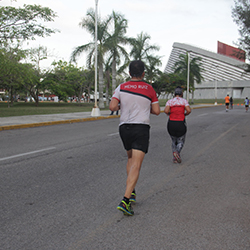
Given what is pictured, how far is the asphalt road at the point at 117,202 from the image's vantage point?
300 centimetres

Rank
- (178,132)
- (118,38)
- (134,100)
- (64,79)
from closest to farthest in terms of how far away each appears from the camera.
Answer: (134,100), (178,132), (118,38), (64,79)

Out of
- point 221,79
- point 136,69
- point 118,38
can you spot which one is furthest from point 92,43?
point 221,79

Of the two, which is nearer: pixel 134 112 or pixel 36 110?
pixel 134 112

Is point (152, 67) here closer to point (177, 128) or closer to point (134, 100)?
point (177, 128)

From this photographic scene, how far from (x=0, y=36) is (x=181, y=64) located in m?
37.8

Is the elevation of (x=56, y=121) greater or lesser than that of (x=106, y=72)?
lesser

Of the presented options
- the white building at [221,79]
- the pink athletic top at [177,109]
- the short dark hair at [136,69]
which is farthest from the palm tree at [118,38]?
the white building at [221,79]

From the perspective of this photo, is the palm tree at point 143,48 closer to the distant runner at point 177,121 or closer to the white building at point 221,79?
the distant runner at point 177,121

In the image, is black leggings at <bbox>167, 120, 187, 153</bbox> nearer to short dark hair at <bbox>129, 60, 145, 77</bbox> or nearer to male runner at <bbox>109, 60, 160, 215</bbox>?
male runner at <bbox>109, 60, 160, 215</bbox>

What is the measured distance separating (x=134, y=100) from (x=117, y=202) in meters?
1.36

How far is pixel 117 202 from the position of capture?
4094mm

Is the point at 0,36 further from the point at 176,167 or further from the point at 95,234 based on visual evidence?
the point at 95,234

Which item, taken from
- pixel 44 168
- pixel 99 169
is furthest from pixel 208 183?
pixel 44 168

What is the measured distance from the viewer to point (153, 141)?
9.92 meters
